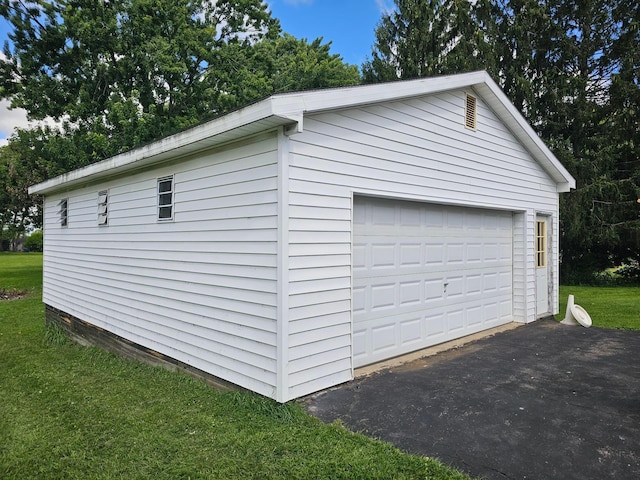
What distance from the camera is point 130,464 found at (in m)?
3.12

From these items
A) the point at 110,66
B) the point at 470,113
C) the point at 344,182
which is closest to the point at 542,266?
the point at 470,113

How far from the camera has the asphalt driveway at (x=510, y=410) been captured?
2975mm

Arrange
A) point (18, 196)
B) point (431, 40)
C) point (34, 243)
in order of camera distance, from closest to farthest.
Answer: point (431, 40) < point (18, 196) < point (34, 243)

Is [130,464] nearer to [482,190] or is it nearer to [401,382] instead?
[401,382]

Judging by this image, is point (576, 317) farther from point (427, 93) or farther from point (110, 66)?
point (110, 66)

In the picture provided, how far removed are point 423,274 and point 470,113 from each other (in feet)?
8.72

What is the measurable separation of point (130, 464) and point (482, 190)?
19.4ft

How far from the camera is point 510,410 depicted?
3.82 metres

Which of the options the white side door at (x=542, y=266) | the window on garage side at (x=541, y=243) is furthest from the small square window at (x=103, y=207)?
the window on garage side at (x=541, y=243)

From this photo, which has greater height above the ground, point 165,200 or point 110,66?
point 110,66

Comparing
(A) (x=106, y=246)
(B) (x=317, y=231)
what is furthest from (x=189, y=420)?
(A) (x=106, y=246)

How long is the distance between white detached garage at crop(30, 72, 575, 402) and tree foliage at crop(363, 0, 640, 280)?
8.65 metres

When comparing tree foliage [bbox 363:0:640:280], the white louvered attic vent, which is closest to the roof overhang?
the white louvered attic vent

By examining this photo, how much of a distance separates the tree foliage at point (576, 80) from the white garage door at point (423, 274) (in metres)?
9.33
